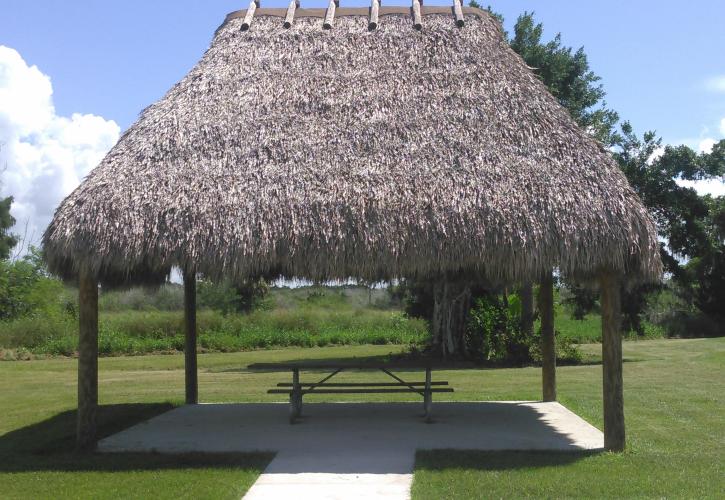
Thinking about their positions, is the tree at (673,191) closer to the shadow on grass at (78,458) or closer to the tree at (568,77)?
the tree at (568,77)

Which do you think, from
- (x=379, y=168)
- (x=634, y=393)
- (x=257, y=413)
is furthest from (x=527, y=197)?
(x=634, y=393)

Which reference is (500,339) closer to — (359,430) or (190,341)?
(190,341)

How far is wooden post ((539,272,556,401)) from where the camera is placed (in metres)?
12.0

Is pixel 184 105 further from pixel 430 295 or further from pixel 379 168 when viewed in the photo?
pixel 430 295

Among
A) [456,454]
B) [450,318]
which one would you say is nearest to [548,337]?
[456,454]

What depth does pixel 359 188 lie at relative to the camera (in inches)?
336

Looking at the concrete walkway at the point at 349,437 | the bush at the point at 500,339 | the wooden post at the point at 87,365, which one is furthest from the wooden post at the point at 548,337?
the bush at the point at 500,339

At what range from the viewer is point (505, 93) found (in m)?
9.55

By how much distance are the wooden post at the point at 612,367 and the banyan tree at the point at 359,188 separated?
1 centimetres

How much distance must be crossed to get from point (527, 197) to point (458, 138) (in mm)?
1168

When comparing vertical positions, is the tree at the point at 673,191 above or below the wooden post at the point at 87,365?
above

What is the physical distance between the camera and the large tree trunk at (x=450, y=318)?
22422 millimetres

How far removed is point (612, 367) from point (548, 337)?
3717 millimetres

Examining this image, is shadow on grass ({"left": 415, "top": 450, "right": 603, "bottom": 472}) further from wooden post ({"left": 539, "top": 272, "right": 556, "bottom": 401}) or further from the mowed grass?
wooden post ({"left": 539, "top": 272, "right": 556, "bottom": 401})
